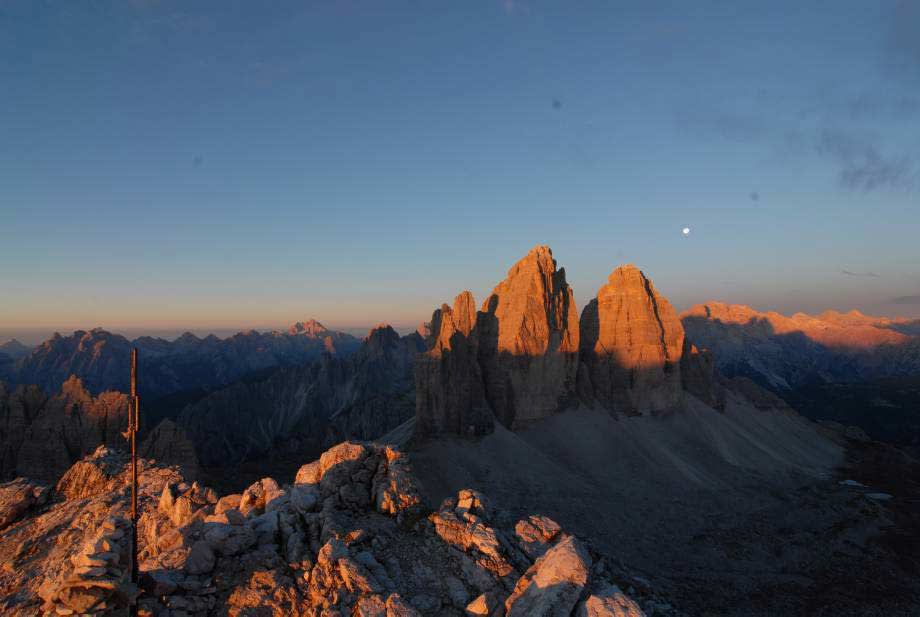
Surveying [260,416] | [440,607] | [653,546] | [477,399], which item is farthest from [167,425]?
[260,416]

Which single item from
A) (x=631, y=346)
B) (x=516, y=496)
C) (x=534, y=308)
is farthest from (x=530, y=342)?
(x=516, y=496)

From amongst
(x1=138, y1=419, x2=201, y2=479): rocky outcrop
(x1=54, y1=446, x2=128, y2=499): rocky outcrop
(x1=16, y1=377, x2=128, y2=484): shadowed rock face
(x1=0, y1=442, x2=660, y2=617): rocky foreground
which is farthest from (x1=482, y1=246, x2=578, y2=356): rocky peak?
(x1=16, y1=377, x2=128, y2=484): shadowed rock face

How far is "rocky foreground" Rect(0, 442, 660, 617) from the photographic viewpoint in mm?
12891

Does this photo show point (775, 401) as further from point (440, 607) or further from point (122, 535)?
point (122, 535)

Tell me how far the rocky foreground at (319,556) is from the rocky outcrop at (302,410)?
316 ft

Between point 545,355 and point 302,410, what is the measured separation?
13090 centimetres

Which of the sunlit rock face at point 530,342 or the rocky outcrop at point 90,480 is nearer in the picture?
the rocky outcrop at point 90,480

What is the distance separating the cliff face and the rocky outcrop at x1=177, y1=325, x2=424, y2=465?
58.5m

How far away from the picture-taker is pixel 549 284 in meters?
76.9

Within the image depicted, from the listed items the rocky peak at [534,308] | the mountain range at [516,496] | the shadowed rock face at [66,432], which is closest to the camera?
the mountain range at [516,496]

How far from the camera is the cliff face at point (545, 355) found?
217ft

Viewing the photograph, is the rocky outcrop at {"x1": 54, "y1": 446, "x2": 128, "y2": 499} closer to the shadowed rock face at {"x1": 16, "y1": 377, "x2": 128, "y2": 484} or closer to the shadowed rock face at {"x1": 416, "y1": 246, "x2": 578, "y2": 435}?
the shadowed rock face at {"x1": 416, "y1": 246, "x2": 578, "y2": 435}

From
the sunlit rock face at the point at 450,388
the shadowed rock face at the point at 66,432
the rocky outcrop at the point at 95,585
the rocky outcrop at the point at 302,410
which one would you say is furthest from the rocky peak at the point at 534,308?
the shadowed rock face at the point at 66,432

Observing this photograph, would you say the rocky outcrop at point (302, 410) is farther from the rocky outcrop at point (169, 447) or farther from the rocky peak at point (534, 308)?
the rocky peak at point (534, 308)
